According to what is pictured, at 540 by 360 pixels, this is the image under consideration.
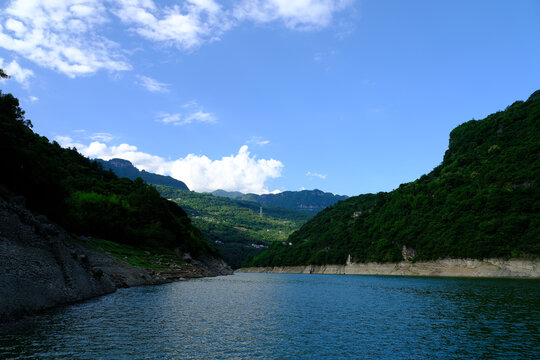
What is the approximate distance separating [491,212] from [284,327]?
112 metres

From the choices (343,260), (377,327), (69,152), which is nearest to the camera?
(377,327)

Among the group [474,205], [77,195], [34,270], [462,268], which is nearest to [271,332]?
[34,270]

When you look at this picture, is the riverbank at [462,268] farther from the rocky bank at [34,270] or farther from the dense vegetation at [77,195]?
the rocky bank at [34,270]

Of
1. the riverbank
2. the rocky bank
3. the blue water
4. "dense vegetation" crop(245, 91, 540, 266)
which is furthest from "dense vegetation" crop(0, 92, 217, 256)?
"dense vegetation" crop(245, 91, 540, 266)

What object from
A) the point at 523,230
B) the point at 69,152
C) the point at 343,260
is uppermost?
the point at 69,152

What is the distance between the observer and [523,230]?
9981 cm

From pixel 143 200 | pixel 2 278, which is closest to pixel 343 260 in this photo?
pixel 143 200

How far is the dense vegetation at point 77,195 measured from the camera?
160 feet

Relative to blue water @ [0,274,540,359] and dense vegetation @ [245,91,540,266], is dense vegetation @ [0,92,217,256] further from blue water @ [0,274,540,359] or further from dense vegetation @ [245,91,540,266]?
dense vegetation @ [245,91,540,266]

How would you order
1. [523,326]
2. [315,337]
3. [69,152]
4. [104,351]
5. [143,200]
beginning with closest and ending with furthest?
[104,351] → [315,337] → [523,326] → [143,200] → [69,152]

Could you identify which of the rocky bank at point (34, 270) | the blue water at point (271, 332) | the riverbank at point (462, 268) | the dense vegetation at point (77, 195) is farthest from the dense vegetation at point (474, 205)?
the rocky bank at point (34, 270)

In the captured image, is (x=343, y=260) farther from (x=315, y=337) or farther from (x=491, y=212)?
(x=315, y=337)

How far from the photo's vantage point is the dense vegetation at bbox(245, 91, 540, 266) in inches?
4109

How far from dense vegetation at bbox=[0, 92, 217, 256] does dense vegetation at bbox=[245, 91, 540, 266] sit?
8845 centimetres
